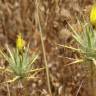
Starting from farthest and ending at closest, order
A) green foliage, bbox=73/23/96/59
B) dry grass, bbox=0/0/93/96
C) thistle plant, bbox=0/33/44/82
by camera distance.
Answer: dry grass, bbox=0/0/93/96, thistle plant, bbox=0/33/44/82, green foliage, bbox=73/23/96/59

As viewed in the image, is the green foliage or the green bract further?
the green bract

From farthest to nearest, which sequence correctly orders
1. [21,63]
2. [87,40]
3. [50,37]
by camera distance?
[50,37] < [21,63] < [87,40]

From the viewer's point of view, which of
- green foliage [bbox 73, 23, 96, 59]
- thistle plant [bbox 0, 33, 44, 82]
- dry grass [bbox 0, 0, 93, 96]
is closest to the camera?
green foliage [bbox 73, 23, 96, 59]

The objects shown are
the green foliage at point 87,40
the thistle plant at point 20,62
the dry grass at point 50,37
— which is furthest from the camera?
the dry grass at point 50,37

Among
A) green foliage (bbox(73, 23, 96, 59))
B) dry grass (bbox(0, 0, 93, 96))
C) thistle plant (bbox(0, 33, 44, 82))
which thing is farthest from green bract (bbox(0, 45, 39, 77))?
dry grass (bbox(0, 0, 93, 96))

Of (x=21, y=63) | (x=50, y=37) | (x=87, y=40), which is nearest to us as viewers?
(x=87, y=40)

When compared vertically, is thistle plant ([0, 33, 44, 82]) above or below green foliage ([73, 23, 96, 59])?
below

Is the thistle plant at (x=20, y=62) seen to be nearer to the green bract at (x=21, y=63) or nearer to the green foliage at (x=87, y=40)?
the green bract at (x=21, y=63)

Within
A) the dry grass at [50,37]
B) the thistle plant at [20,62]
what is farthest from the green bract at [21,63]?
the dry grass at [50,37]

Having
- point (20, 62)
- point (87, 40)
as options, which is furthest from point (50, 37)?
point (87, 40)

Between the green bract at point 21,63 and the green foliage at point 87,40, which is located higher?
the green foliage at point 87,40

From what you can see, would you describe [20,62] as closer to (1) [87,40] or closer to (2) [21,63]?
(2) [21,63]

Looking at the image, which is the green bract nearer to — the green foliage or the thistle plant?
the thistle plant
